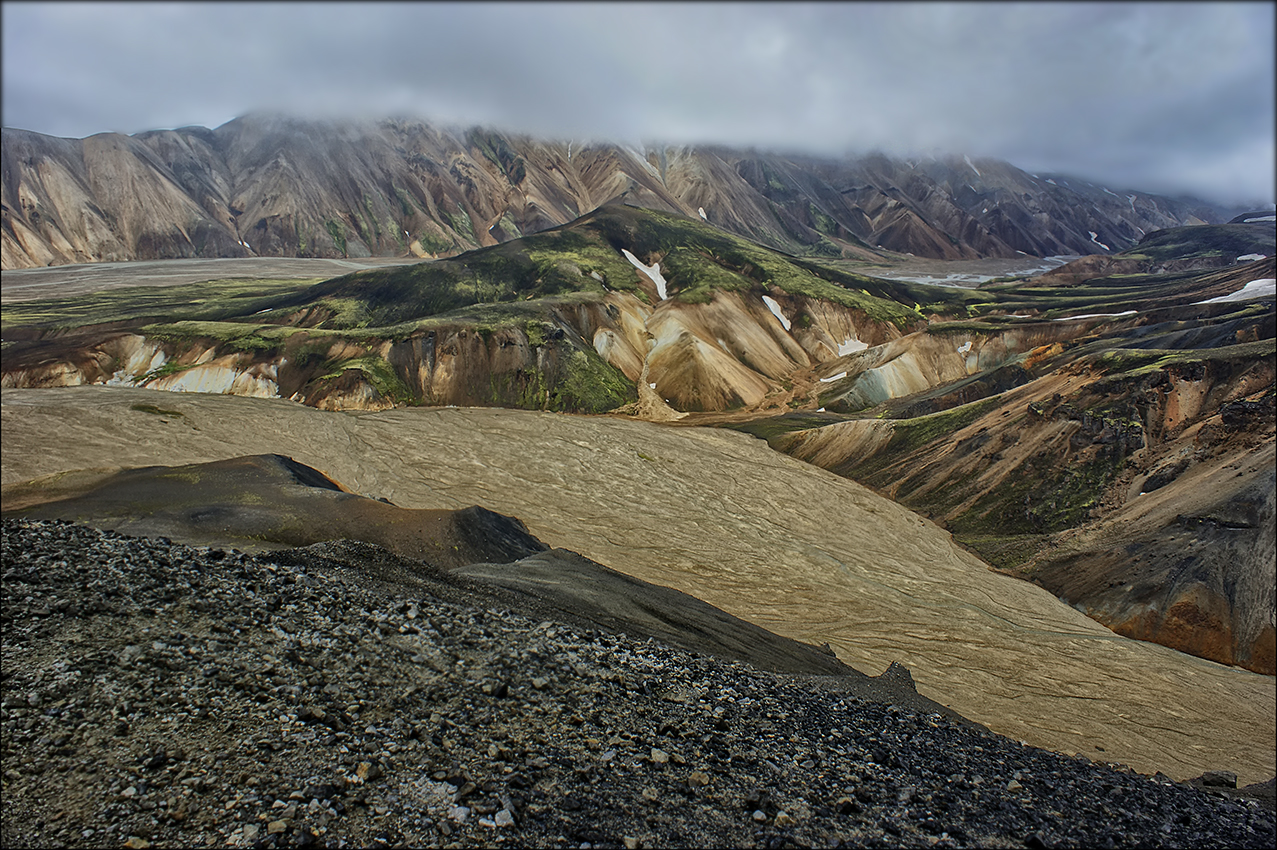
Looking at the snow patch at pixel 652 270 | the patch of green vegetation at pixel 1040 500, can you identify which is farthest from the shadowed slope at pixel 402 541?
the snow patch at pixel 652 270

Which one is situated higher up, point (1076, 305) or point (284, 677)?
point (1076, 305)

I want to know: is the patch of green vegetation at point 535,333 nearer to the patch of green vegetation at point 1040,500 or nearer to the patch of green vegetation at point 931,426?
the patch of green vegetation at point 931,426

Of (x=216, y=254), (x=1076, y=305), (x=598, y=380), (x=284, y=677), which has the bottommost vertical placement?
(x=284, y=677)

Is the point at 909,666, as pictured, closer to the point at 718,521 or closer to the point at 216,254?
the point at 718,521

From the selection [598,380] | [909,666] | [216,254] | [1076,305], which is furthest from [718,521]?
[216,254]

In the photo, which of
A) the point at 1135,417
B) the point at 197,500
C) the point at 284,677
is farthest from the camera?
the point at 1135,417

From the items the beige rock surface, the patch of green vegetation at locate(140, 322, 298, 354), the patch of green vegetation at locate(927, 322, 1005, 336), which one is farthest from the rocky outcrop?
the patch of green vegetation at locate(140, 322, 298, 354)
